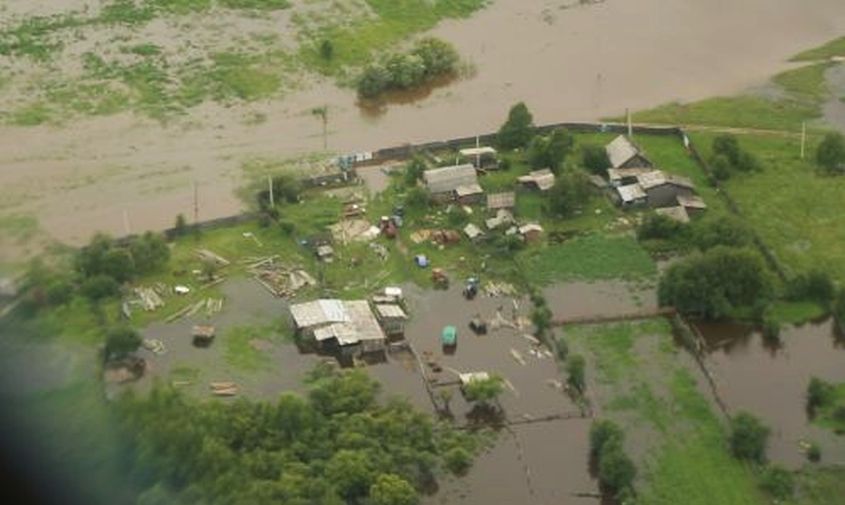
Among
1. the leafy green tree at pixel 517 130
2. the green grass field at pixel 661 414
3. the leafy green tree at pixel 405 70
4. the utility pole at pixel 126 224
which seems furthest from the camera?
the leafy green tree at pixel 405 70

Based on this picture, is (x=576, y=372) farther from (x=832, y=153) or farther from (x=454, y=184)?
(x=832, y=153)

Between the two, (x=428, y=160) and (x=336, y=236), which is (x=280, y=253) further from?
(x=428, y=160)

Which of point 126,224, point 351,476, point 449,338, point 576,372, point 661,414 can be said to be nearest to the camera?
point 351,476

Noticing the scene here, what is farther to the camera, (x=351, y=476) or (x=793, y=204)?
(x=793, y=204)

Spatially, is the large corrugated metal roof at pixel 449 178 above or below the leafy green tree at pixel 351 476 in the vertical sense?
above

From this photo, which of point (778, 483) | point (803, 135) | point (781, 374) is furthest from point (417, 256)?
point (803, 135)

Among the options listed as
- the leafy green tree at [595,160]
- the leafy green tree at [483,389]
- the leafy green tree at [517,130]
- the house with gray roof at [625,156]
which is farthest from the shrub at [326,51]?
the leafy green tree at [483,389]

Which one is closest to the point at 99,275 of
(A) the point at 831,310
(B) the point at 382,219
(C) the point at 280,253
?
(C) the point at 280,253

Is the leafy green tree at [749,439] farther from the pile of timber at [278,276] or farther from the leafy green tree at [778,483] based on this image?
the pile of timber at [278,276]
